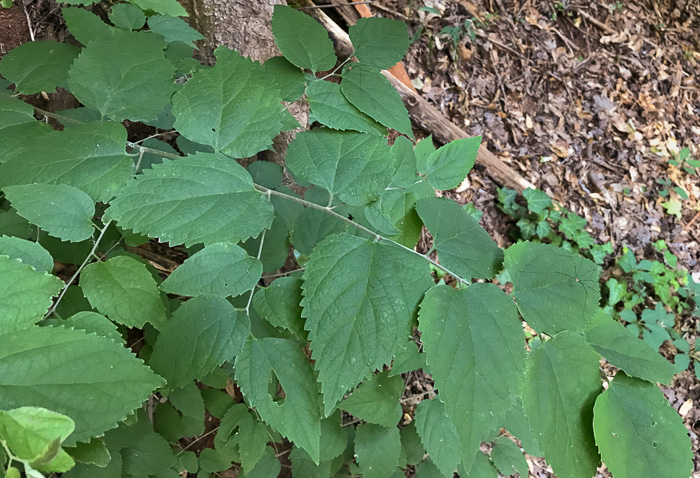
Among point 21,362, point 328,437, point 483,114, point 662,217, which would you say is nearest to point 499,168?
point 483,114

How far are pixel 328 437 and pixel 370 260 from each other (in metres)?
0.96

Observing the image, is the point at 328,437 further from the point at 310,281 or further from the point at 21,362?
the point at 21,362

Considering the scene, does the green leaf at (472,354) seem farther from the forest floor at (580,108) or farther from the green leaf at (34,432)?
the forest floor at (580,108)

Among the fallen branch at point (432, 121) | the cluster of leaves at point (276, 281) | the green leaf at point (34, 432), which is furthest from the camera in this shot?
the fallen branch at point (432, 121)

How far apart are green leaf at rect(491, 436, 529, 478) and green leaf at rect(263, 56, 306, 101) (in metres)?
1.60

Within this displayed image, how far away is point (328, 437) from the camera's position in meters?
1.61

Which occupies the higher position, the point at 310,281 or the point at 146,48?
the point at 146,48

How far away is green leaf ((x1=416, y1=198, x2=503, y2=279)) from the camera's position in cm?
102

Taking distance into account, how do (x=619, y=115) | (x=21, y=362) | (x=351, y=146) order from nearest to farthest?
(x=21, y=362) → (x=351, y=146) → (x=619, y=115)

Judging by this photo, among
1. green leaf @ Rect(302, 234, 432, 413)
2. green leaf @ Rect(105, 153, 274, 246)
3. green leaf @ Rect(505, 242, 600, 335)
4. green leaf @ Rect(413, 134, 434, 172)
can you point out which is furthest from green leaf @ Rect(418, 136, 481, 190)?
green leaf @ Rect(105, 153, 274, 246)

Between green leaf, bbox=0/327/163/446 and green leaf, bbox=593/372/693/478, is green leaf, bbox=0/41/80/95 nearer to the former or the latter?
green leaf, bbox=0/327/163/446

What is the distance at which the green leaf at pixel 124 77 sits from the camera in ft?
3.65

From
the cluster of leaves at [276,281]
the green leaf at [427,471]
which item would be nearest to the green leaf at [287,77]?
the cluster of leaves at [276,281]

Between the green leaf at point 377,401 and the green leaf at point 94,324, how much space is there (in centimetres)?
87
